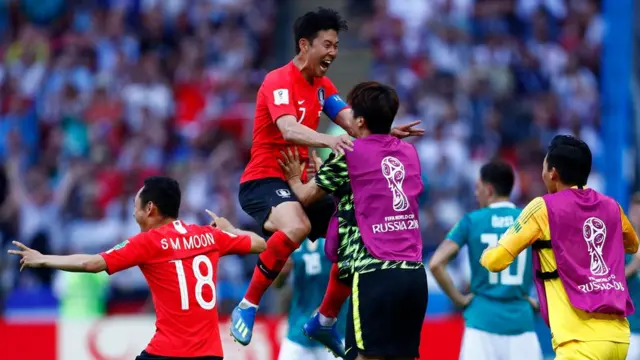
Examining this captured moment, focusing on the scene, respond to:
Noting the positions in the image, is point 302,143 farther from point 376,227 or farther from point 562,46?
point 562,46

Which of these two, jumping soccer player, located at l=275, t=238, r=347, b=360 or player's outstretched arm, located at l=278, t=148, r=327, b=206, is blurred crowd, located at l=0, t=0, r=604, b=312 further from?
player's outstretched arm, located at l=278, t=148, r=327, b=206

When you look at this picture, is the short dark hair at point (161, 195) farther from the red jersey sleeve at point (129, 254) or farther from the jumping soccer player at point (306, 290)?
the jumping soccer player at point (306, 290)

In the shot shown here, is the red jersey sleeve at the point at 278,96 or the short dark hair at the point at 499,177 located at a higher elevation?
the red jersey sleeve at the point at 278,96

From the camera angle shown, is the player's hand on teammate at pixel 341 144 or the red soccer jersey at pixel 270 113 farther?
the red soccer jersey at pixel 270 113

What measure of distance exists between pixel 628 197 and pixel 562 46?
4.85 m

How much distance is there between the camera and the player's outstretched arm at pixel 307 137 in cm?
734

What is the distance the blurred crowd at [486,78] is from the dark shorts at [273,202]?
7.97 m

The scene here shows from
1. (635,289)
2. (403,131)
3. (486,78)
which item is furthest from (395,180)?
(486,78)

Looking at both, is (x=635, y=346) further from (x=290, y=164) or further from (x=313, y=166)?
(x=290, y=164)

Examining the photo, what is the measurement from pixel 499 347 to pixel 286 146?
2825mm

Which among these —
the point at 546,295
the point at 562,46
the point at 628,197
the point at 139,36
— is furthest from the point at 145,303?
the point at 546,295

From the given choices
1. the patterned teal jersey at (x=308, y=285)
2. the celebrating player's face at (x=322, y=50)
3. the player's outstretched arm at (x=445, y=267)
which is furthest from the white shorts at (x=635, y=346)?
the celebrating player's face at (x=322, y=50)

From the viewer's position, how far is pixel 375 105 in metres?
7.38

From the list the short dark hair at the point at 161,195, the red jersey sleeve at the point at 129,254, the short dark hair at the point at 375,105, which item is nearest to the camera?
the short dark hair at the point at 375,105
